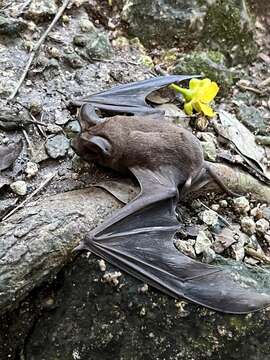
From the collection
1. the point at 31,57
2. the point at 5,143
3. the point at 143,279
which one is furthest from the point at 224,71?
the point at 143,279

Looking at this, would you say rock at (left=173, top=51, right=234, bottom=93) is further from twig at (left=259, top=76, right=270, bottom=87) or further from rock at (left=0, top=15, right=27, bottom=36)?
rock at (left=0, top=15, right=27, bottom=36)

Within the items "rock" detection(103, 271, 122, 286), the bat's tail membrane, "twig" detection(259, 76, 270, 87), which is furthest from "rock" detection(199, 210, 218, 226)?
"twig" detection(259, 76, 270, 87)

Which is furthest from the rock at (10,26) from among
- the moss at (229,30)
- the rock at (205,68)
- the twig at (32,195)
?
the moss at (229,30)

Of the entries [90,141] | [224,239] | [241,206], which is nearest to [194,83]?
[241,206]

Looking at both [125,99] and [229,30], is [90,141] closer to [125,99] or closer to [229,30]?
[125,99]

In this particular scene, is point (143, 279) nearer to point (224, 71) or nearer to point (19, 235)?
point (19, 235)
